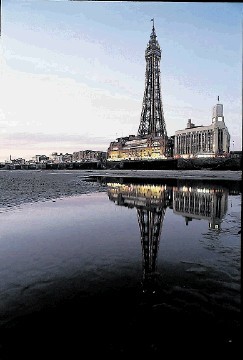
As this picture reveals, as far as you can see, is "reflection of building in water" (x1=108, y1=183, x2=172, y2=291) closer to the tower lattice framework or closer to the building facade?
the building facade

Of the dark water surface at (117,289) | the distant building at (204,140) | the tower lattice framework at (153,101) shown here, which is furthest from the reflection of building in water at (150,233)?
the tower lattice framework at (153,101)

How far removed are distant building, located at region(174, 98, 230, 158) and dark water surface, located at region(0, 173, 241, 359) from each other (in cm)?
14807

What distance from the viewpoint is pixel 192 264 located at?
828cm

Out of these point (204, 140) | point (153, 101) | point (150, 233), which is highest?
point (153, 101)

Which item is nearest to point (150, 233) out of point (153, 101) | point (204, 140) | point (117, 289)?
point (117, 289)

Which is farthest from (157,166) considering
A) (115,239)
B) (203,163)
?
(115,239)

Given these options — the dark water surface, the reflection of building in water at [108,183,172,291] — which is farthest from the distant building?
the dark water surface

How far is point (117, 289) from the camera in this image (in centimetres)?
654

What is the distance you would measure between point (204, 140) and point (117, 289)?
160 m

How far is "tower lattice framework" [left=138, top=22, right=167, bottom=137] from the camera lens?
181625 millimetres

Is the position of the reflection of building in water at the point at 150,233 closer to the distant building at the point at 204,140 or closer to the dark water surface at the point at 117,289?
the dark water surface at the point at 117,289

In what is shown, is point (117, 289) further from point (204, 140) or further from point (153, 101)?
point (153, 101)

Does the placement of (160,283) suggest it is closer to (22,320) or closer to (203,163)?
(22,320)

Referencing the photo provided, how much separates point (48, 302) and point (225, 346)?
358cm
